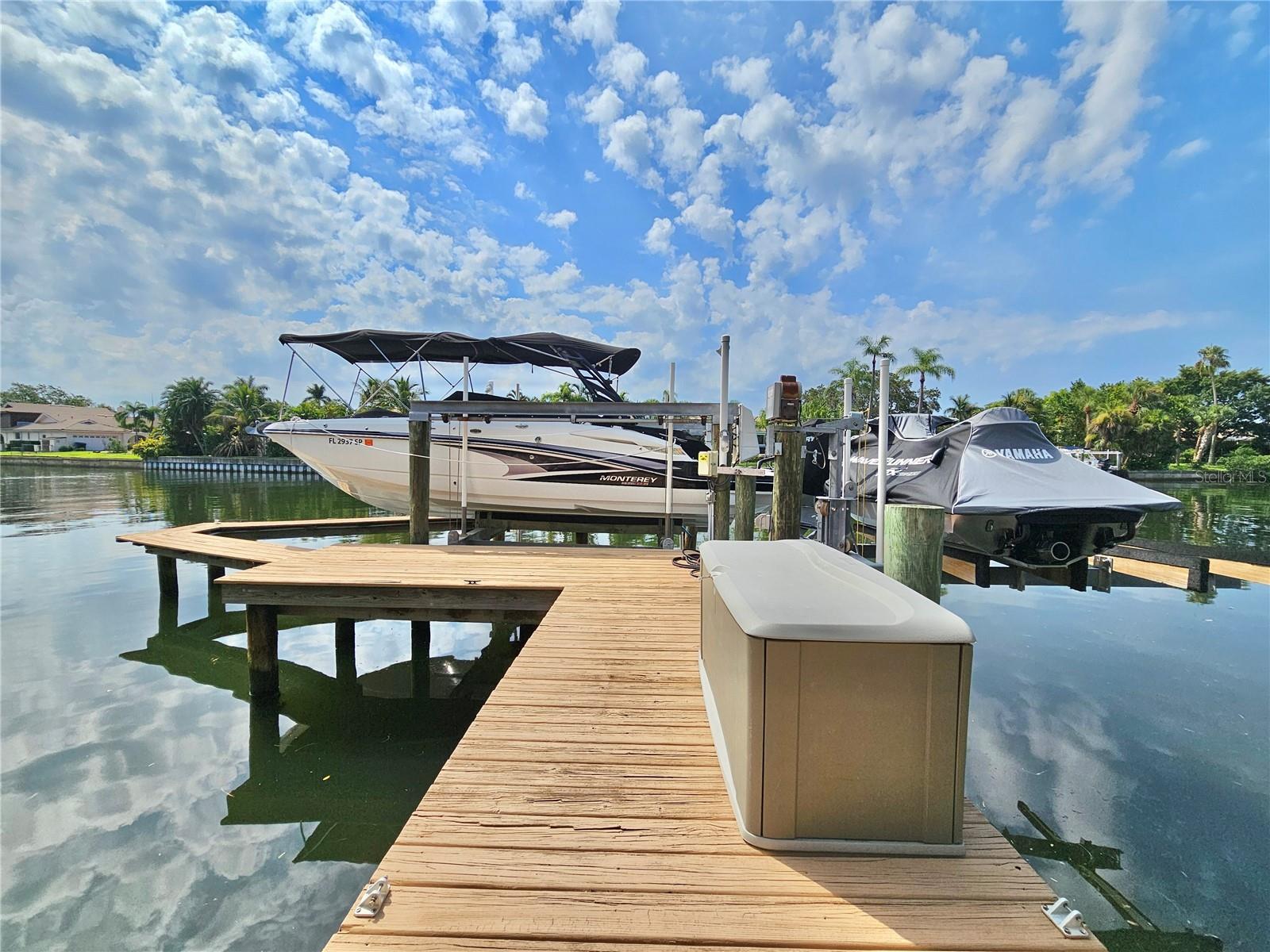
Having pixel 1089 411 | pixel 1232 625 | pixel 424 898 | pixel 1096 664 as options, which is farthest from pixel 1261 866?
pixel 1089 411

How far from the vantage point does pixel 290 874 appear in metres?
3.04

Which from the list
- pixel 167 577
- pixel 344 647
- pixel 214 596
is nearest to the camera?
pixel 344 647

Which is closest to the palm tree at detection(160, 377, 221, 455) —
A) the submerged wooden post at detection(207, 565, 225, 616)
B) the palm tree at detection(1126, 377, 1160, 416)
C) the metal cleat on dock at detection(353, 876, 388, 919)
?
the submerged wooden post at detection(207, 565, 225, 616)

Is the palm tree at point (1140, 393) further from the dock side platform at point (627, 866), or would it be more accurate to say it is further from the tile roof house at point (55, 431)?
the tile roof house at point (55, 431)

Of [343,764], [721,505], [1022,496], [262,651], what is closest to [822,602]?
[343,764]

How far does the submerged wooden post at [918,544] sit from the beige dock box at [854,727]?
115 centimetres

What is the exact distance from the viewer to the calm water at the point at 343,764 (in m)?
2.84

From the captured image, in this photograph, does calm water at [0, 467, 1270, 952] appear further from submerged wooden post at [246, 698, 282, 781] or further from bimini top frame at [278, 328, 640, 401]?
bimini top frame at [278, 328, 640, 401]

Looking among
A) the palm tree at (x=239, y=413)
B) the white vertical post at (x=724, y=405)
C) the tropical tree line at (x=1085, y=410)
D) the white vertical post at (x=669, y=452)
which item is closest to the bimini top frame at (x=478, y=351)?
the white vertical post at (x=669, y=452)

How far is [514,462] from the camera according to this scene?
8883mm

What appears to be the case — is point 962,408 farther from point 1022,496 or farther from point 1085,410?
point 1022,496

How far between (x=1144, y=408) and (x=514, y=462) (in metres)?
51.4

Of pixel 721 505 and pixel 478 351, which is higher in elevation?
pixel 478 351

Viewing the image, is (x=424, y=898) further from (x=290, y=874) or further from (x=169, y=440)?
(x=169, y=440)
